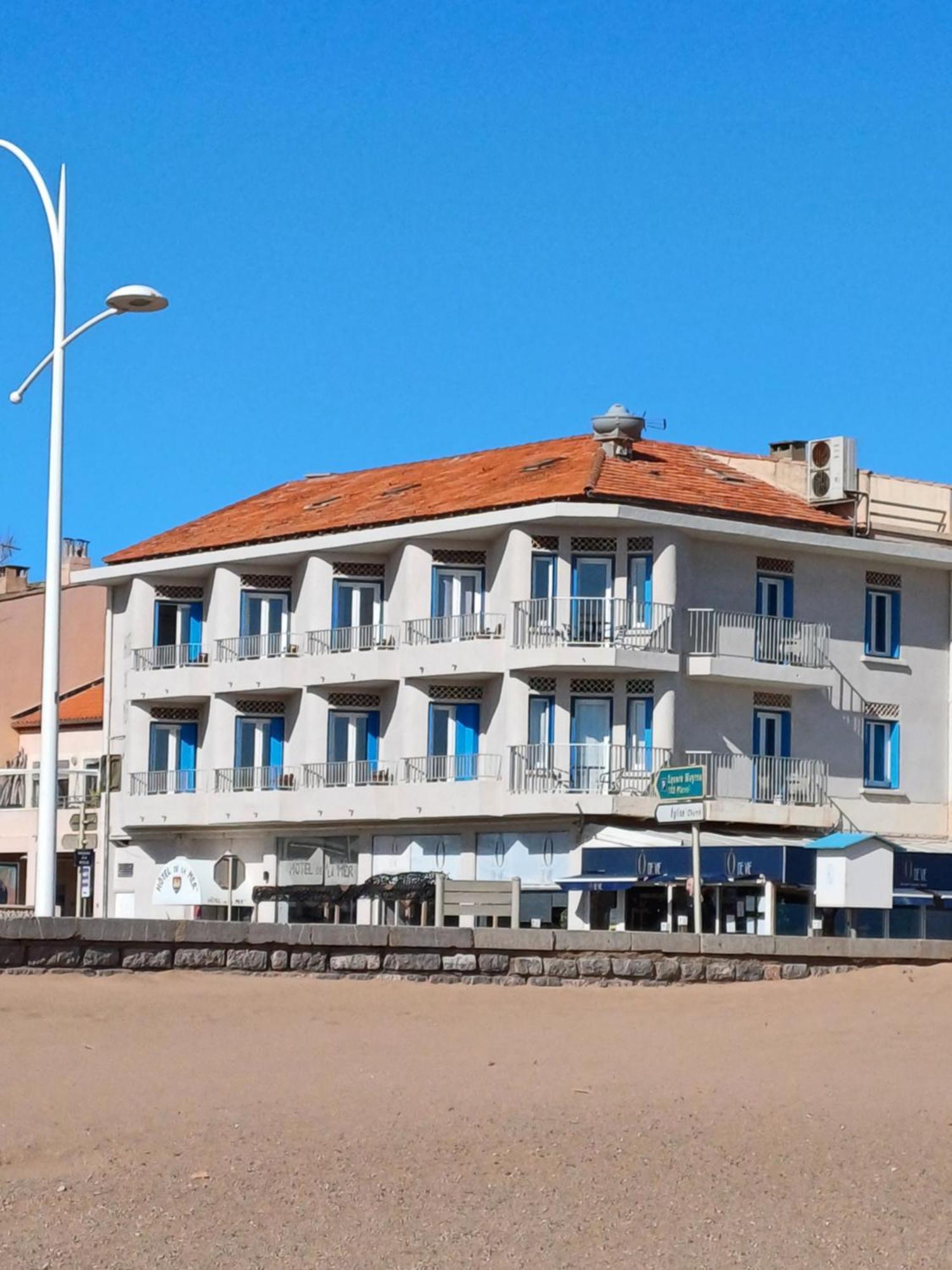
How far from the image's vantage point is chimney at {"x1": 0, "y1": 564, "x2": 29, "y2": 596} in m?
72.4

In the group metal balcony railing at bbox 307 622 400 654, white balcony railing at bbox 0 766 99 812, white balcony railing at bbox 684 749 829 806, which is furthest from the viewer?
white balcony railing at bbox 0 766 99 812

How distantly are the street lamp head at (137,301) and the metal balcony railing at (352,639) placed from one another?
24847 millimetres

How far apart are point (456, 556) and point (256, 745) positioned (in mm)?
6540

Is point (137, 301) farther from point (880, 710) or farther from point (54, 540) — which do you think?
point (880, 710)

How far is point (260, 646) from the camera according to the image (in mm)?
49750

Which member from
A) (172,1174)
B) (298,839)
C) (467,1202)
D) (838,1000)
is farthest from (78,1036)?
(298,839)

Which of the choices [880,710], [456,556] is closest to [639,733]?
[456,556]

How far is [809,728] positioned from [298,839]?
37.4 feet

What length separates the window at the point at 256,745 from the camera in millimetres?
49531

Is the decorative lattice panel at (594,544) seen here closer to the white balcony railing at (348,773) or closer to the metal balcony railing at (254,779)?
the white balcony railing at (348,773)

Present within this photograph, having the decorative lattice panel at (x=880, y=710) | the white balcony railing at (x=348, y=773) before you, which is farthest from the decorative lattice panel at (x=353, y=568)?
the decorative lattice panel at (x=880, y=710)

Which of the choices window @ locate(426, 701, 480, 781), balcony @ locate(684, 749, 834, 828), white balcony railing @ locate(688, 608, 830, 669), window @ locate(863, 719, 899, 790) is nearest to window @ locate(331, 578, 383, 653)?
window @ locate(426, 701, 480, 781)

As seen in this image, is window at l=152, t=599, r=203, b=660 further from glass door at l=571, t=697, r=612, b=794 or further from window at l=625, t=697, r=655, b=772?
window at l=625, t=697, r=655, b=772

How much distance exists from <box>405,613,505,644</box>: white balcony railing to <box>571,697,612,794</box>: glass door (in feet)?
7.52
